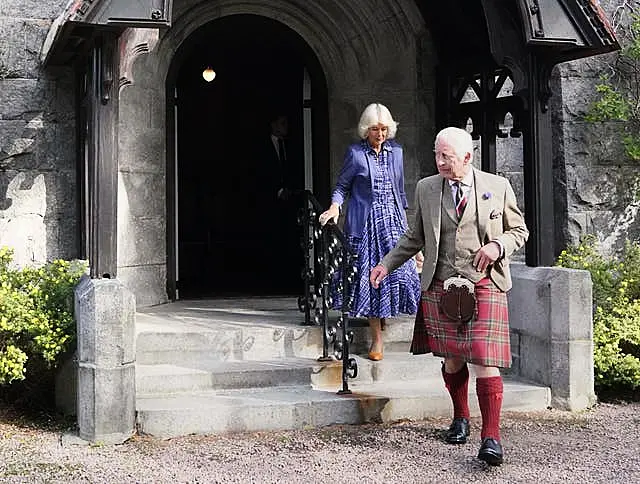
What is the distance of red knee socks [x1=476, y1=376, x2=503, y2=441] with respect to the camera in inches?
184

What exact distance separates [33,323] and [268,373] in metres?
1.51

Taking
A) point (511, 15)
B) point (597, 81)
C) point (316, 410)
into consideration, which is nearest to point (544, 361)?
point (316, 410)

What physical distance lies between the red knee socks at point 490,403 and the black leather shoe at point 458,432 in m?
0.43

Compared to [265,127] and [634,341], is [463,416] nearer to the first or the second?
[634,341]

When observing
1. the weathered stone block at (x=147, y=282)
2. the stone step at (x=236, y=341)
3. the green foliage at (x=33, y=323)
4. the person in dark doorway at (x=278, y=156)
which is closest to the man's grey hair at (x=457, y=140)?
the stone step at (x=236, y=341)

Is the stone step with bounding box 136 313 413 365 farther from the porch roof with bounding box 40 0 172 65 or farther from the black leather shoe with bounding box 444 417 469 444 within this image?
the porch roof with bounding box 40 0 172 65

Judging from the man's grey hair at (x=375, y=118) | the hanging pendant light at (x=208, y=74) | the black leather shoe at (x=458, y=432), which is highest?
the hanging pendant light at (x=208, y=74)

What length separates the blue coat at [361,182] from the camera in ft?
20.6

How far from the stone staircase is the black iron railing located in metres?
0.13

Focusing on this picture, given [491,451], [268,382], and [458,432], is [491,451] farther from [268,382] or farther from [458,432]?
[268,382]

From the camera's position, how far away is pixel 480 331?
4.73 meters

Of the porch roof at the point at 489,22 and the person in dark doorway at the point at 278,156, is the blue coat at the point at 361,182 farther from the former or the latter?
the person in dark doorway at the point at 278,156

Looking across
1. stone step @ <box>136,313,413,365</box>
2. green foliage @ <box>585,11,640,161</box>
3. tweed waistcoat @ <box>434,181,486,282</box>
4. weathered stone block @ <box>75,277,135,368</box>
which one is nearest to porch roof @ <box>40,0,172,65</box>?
weathered stone block @ <box>75,277,135,368</box>

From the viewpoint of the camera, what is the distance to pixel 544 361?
20.0 ft
